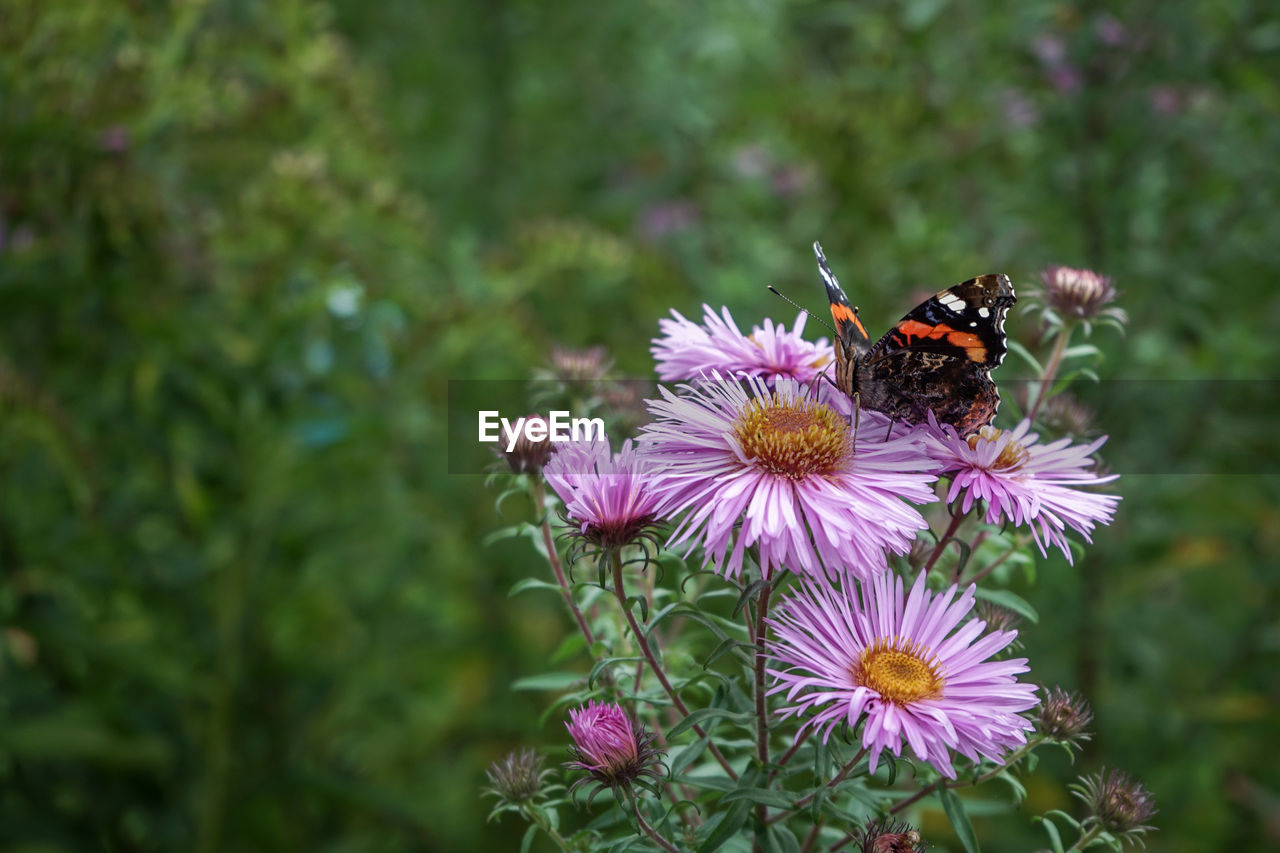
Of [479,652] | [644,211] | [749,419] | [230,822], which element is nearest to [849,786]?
[749,419]

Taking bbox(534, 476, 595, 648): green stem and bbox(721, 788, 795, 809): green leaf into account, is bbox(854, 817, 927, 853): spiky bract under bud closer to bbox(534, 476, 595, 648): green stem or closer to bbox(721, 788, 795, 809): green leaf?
bbox(721, 788, 795, 809): green leaf

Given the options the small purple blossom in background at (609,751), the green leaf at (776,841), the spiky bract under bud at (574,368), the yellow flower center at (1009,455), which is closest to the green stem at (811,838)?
the green leaf at (776,841)

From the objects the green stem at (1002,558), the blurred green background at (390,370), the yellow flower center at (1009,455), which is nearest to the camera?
the yellow flower center at (1009,455)

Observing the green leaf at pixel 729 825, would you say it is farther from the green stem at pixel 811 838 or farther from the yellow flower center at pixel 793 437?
the yellow flower center at pixel 793 437

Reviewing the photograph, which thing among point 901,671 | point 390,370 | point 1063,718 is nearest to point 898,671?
point 901,671

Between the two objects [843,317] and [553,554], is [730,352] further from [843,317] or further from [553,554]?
[553,554]

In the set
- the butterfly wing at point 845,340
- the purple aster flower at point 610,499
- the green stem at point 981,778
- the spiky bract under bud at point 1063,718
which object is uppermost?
the butterfly wing at point 845,340
